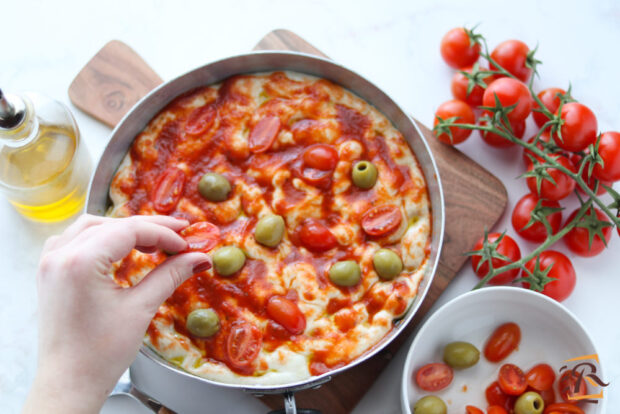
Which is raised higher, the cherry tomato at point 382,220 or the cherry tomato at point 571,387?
the cherry tomato at point 382,220

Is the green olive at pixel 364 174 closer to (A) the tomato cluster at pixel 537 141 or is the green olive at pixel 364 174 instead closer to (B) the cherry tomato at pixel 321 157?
(B) the cherry tomato at pixel 321 157

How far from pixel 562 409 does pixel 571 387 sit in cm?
10

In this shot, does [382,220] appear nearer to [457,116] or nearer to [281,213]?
[281,213]

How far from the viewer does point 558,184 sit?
2.80 m

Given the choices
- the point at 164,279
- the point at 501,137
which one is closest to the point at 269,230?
the point at 164,279

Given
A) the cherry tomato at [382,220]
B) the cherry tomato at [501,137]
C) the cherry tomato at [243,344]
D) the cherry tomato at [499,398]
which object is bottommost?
the cherry tomato at [499,398]

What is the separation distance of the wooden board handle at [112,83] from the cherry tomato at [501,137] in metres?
1.66

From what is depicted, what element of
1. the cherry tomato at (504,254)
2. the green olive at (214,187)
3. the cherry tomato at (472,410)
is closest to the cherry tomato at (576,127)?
the cherry tomato at (504,254)

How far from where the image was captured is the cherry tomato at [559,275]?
280 centimetres

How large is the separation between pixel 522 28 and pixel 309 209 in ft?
5.30

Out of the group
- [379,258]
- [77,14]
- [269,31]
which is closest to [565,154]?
[379,258]

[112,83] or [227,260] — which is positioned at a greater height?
[112,83]

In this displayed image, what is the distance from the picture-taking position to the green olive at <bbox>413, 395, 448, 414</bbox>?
2.54m

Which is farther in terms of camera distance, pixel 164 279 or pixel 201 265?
pixel 201 265
